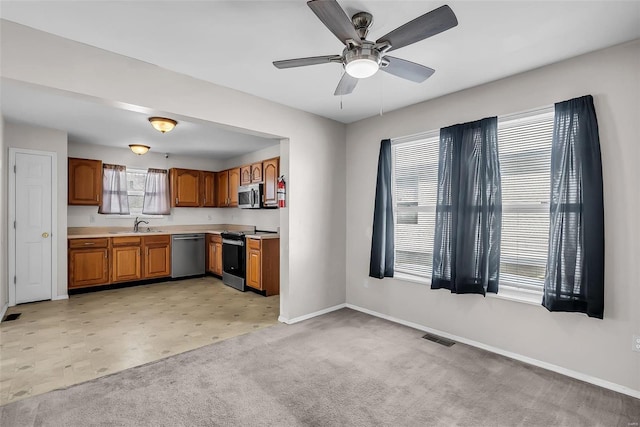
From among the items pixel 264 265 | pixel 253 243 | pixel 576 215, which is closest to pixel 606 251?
pixel 576 215

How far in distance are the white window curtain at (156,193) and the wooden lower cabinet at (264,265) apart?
2.52 meters

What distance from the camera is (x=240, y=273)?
18.2 feet

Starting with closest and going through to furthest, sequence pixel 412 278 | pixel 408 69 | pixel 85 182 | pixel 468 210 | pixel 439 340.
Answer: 1. pixel 408 69
2. pixel 468 210
3. pixel 439 340
4. pixel 412 278
5. pixel 85 182

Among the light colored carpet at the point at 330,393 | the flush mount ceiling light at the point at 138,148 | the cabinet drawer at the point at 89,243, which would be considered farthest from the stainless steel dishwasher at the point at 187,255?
the light colored carpet at the point at 330,393

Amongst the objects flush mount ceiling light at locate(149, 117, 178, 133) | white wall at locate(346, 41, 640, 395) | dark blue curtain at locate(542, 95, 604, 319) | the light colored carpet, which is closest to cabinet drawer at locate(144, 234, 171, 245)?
flush mount ceiling light at locate(149, 117, 178, 133)

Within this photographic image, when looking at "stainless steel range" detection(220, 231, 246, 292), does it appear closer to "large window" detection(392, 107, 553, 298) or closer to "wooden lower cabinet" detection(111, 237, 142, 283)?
"wooden lower cabinet" detection(111, 237, 142, 283)

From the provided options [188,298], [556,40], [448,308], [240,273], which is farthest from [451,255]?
[188,298]

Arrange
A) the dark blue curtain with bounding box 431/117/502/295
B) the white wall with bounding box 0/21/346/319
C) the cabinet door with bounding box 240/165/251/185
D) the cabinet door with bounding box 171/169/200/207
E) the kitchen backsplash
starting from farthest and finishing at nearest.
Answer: the cabinet door with bounding box 171/169/200/207 < the cabinet door with bounding box 240/165/251/185 < the kitchen backsplash < the dark blue curtain with bounding box 431/117/502/295 < the white wall with bounding box 0/21/346/319

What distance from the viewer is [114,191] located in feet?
19.9

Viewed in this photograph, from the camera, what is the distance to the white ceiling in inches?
80.1

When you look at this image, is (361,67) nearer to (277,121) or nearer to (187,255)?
(277,121)

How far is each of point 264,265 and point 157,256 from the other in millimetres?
2444

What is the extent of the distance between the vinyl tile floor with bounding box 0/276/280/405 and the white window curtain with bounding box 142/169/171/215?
1.74m

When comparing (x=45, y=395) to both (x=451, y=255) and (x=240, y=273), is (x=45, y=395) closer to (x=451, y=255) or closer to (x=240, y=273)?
(x=240, y=273)
